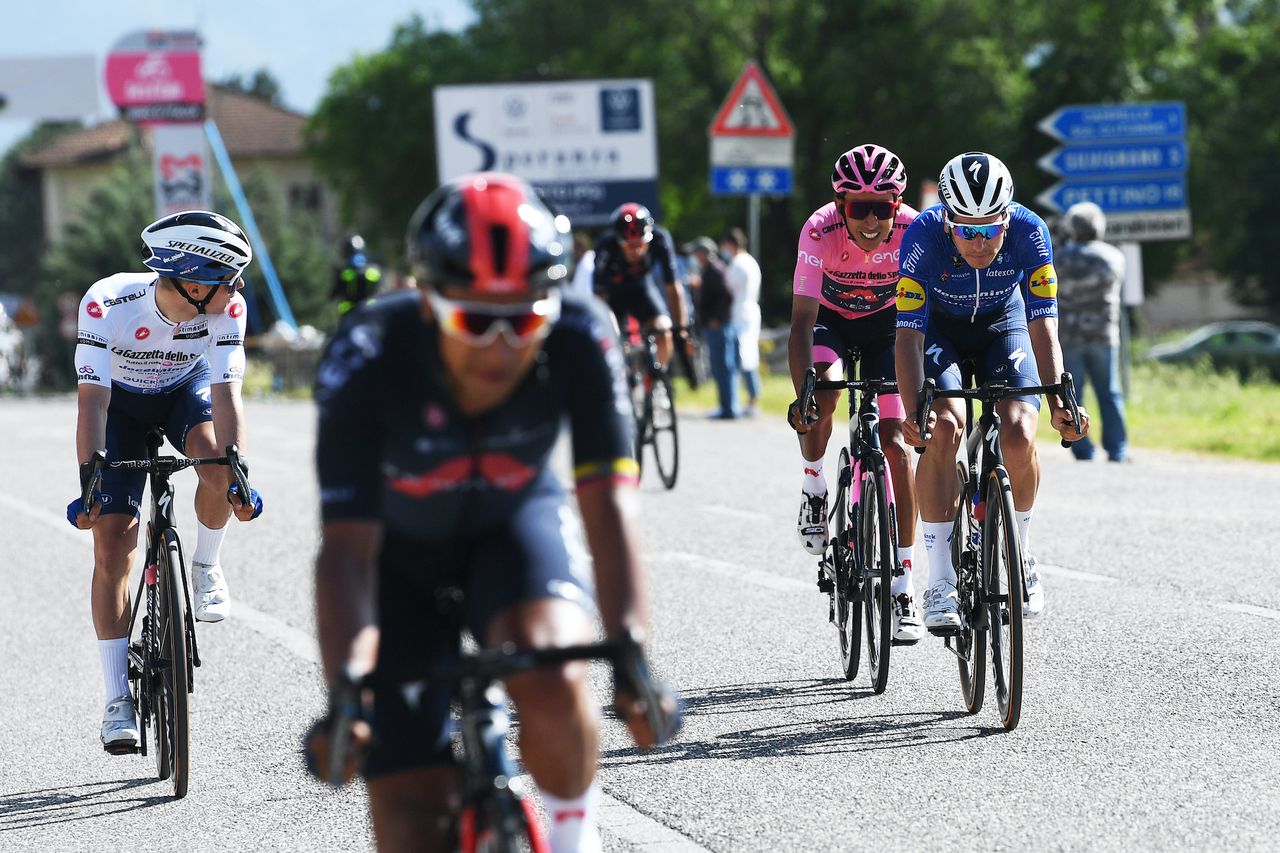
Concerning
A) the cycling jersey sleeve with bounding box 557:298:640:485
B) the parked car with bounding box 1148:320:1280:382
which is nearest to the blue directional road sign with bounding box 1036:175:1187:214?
the cycling jersey sleeve with bounding box 557:298:640:485

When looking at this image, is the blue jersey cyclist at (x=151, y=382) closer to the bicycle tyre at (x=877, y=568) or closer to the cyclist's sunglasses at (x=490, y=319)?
the bicycle tyre at (x=877, y=568)

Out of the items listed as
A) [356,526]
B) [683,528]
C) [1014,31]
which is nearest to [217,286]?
[356,526]

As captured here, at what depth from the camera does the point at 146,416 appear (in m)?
6.82

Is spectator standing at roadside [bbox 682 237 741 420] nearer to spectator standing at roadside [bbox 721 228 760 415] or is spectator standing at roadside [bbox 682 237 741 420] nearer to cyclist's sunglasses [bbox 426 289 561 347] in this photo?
spectator standing at roadside [bbox 721 228 760 415]

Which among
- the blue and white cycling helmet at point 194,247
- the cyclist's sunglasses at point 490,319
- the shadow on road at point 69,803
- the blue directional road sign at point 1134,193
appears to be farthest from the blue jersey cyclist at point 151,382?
the blue directional road sign at point 1134,193

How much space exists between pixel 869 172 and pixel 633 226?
20.4ft

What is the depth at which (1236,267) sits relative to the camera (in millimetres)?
56625

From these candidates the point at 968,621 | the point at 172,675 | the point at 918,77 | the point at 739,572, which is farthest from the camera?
the point at 918,77

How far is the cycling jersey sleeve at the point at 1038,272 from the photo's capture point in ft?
23.0

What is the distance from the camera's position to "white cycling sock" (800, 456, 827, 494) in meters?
8.30

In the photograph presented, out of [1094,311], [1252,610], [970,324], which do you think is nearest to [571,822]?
[970,324]

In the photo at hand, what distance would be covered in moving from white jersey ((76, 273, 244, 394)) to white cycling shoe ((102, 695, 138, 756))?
3.64 feet

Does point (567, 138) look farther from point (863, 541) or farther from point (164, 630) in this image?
point (164, 630)

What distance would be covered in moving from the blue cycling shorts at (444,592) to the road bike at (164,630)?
2.52 m
